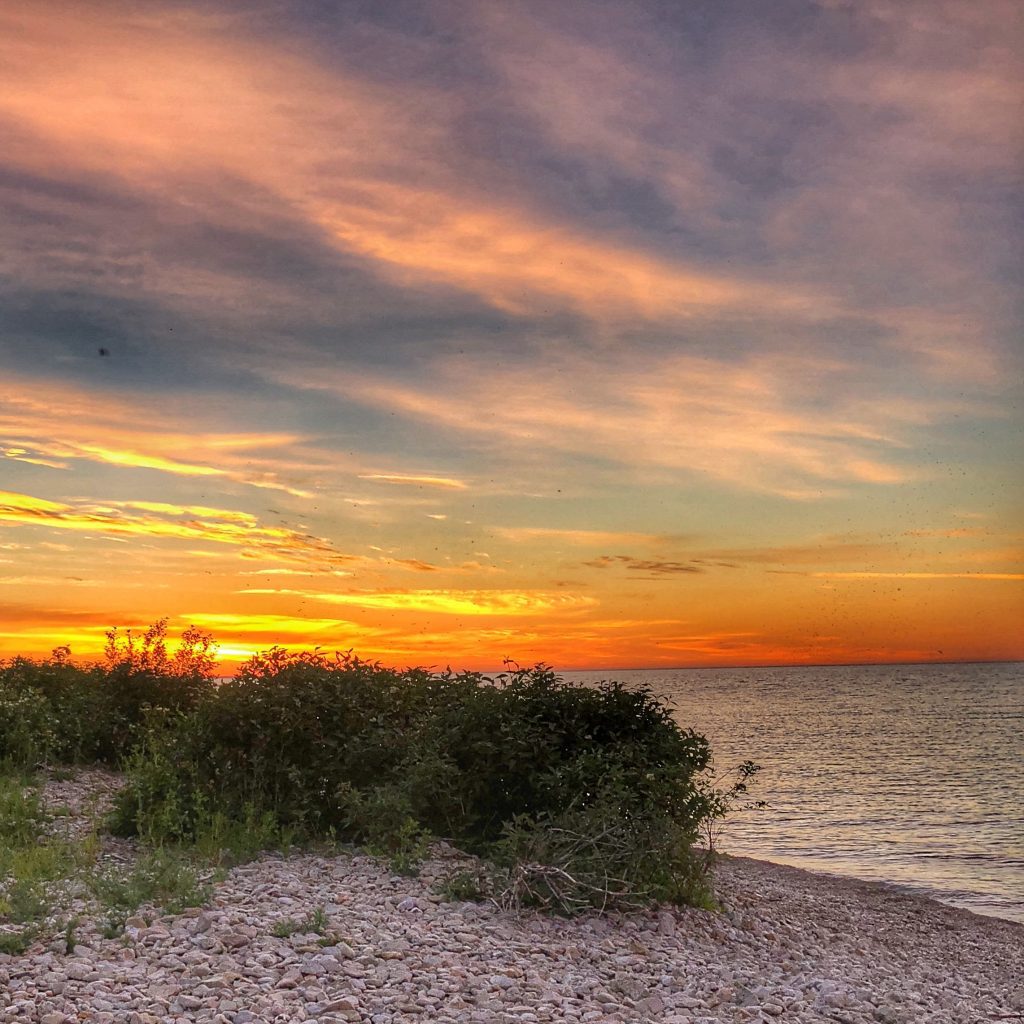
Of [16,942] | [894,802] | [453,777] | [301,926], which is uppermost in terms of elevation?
[453,777]

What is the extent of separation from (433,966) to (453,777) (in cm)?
356

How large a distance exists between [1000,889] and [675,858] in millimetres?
13488

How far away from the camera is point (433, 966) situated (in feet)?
24.8

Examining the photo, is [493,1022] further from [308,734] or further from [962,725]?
[962,725]

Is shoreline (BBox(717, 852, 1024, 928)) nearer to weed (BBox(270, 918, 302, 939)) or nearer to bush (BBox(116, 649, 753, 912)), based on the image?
bush (BBox(116, 649, 753, 912))

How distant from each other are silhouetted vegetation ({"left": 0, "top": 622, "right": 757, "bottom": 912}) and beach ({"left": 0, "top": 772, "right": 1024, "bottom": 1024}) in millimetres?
404

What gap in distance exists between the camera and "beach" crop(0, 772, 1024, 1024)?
264 inches

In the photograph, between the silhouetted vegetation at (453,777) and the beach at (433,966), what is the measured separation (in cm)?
40

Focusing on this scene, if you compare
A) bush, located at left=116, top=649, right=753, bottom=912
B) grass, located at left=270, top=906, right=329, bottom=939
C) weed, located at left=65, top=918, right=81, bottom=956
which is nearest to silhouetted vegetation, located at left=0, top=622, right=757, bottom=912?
bush, located at left=116, top=649, right=753, bottom=912

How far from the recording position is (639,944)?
886 centimetres

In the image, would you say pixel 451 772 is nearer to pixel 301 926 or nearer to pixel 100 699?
pixel 301 926

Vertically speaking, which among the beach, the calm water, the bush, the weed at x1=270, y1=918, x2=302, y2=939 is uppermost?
the bush

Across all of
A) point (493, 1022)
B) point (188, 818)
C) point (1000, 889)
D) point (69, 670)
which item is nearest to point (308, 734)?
point (188, 818)

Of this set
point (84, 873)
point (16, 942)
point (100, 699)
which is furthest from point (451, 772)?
point (100, 699)
